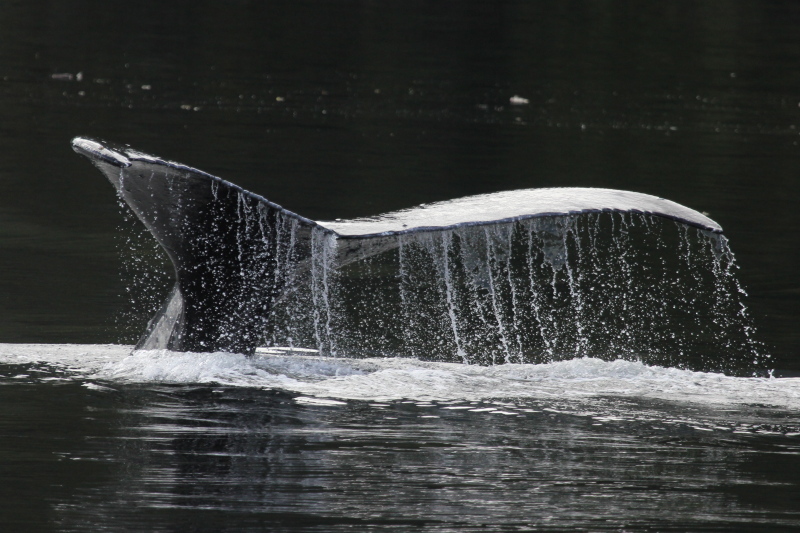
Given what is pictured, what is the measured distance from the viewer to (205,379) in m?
8.51

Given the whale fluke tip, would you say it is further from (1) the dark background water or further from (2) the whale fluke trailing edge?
(1) the dark background water

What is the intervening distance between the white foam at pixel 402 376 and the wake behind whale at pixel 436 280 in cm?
19

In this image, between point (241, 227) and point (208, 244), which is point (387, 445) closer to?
point (241, 227)

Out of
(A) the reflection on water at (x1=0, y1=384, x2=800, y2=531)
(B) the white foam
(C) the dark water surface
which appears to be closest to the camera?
(A) the reflection on water at (x1=0, y1=384, x2=800, y2=531)

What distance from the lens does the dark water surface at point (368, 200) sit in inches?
261

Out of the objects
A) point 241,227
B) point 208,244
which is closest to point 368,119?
point 208,244

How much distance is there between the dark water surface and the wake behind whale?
1.70 feet

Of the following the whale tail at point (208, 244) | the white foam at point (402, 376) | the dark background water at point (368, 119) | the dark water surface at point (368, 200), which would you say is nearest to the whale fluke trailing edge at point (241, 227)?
the whale tail at point (208, 244)

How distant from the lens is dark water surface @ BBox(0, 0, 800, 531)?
6633 mm

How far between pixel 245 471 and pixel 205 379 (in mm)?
1696

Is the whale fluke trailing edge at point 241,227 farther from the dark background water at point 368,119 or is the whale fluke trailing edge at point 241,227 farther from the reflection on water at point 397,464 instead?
the dark background water at point 368,119

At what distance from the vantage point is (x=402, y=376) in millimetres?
9031

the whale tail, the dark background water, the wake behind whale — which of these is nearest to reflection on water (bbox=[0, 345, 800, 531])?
the whale tail

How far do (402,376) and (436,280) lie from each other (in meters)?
4.68
